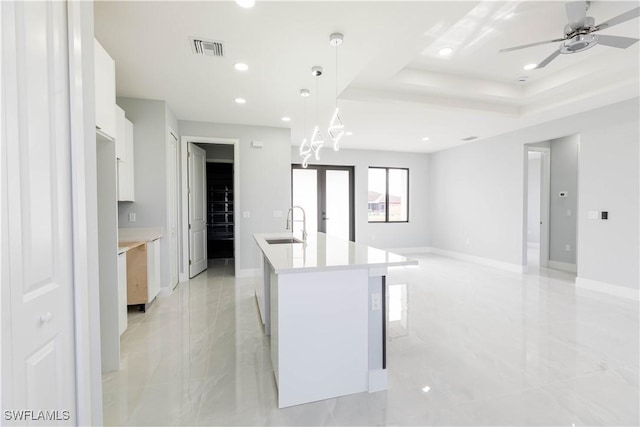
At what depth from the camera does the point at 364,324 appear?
1.92 metres

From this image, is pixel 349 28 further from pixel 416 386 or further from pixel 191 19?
pixel 416 386

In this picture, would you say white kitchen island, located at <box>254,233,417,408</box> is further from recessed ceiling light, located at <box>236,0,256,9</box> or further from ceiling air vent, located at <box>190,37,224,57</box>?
ceiling air vent, located at <box>190,37,224,57</box>

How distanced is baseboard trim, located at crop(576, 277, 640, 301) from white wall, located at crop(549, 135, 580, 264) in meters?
1.43

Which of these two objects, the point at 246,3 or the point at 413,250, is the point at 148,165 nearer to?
the point at 246,3

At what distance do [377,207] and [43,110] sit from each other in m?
7.03

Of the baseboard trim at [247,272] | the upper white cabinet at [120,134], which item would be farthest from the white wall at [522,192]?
the upper white cabinet at [120,134]

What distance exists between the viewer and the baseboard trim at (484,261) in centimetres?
543

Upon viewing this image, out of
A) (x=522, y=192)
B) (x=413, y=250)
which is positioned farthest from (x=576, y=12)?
(x=413, y=250)

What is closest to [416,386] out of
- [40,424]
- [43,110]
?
[40,424]

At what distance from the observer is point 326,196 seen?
7312 millimetres

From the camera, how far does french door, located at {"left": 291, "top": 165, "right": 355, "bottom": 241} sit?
716cm

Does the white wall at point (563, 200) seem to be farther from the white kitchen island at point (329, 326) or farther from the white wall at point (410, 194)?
the white kitchen island at point (329, 326)

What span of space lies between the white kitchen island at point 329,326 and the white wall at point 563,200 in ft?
18.5

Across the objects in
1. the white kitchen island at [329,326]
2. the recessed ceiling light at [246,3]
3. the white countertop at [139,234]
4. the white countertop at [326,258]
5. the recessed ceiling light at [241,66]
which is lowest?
the white kitchen island at [329,326]
